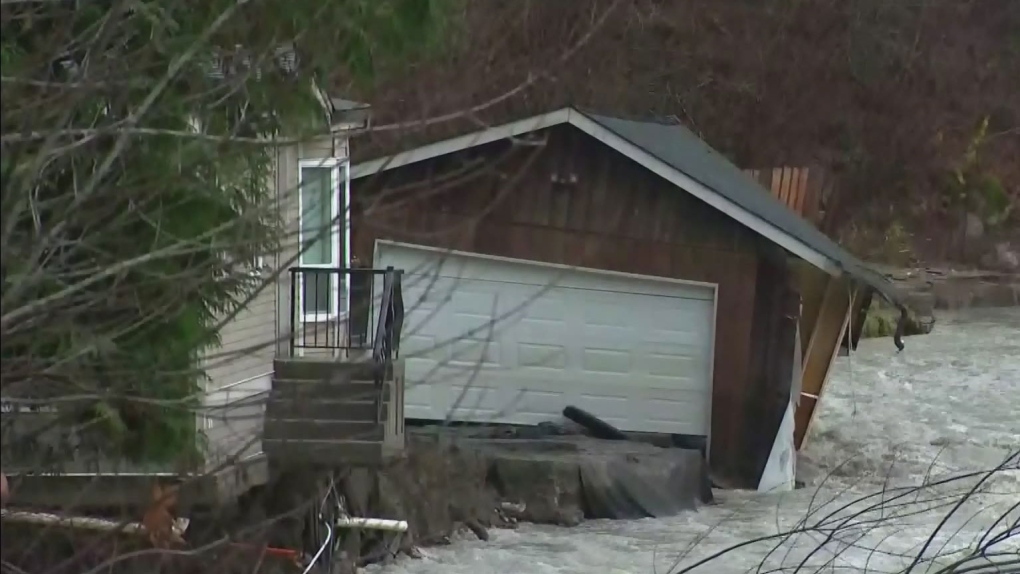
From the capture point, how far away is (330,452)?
25.3ft

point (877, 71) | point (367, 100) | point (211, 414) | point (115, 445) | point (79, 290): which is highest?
point (877, 71)

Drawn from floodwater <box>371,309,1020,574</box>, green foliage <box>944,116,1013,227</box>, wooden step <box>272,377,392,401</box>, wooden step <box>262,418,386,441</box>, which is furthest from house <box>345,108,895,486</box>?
green foliage <box>944,116,1013,227</box>

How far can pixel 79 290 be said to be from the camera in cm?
318

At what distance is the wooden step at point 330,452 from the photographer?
4.49 m

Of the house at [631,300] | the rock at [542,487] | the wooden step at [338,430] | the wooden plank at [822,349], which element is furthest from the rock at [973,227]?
the wooden step at [338,430]

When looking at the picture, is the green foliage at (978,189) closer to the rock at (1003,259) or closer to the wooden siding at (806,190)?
the rock at (1003,259)

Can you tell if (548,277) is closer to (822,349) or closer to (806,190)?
(822,349)

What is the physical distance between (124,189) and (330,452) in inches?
176

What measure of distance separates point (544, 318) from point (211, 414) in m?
11.0

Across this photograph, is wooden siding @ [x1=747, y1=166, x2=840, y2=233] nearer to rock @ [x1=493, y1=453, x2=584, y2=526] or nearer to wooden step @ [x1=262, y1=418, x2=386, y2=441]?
rock @ [x1=493, y1=453, x2=584, y2=526]

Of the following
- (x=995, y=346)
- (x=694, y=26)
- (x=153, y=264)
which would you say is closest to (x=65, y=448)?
(x=153, y=264)

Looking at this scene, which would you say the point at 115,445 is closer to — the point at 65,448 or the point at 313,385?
the point at 65,448

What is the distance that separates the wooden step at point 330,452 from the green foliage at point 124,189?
1.38ft

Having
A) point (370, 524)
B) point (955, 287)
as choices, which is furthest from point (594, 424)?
point (955, 287)
